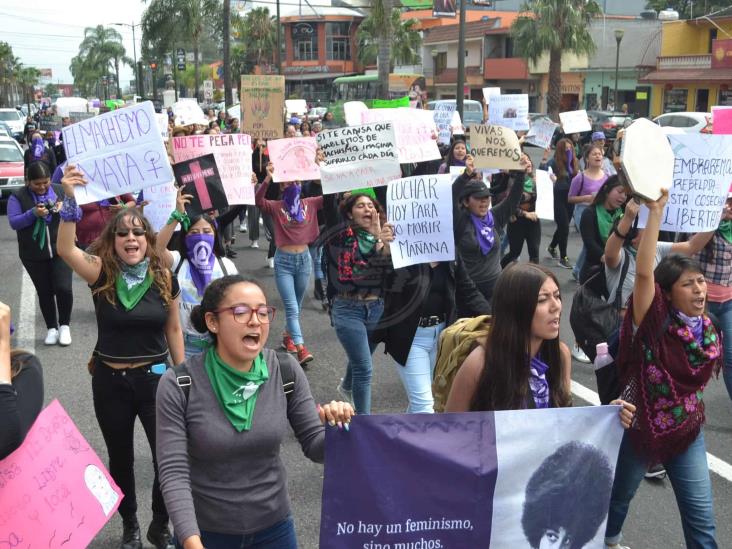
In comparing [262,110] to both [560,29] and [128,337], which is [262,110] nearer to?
[128,337]

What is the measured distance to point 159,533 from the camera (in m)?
4.17

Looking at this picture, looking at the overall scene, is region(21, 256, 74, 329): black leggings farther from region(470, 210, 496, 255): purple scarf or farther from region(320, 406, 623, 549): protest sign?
region(320, 406, 623, 549): protest sign

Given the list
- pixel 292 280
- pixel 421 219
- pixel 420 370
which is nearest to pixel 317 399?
pixel 292 280

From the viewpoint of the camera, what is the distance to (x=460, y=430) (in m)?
3.02

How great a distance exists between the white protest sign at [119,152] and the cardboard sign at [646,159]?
8.66ft

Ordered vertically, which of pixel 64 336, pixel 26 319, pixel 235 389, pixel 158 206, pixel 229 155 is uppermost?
pixel 229 155

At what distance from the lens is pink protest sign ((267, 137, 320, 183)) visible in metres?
7.87

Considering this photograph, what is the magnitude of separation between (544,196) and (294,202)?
3557 millimetres

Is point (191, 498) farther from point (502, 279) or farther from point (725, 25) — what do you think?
point (725, 25)

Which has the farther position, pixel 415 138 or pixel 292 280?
pixel 415 138

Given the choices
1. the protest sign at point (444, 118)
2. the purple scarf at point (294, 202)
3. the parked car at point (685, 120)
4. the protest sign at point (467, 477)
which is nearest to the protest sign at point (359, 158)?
the purple scarf at point (294, 202)

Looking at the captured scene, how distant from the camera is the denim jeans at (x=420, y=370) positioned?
506 centimetres

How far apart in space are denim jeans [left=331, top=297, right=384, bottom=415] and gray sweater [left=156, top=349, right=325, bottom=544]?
2389 mm

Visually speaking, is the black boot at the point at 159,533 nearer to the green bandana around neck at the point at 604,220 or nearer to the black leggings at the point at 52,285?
the green bandana around neck at the point at 604,220
